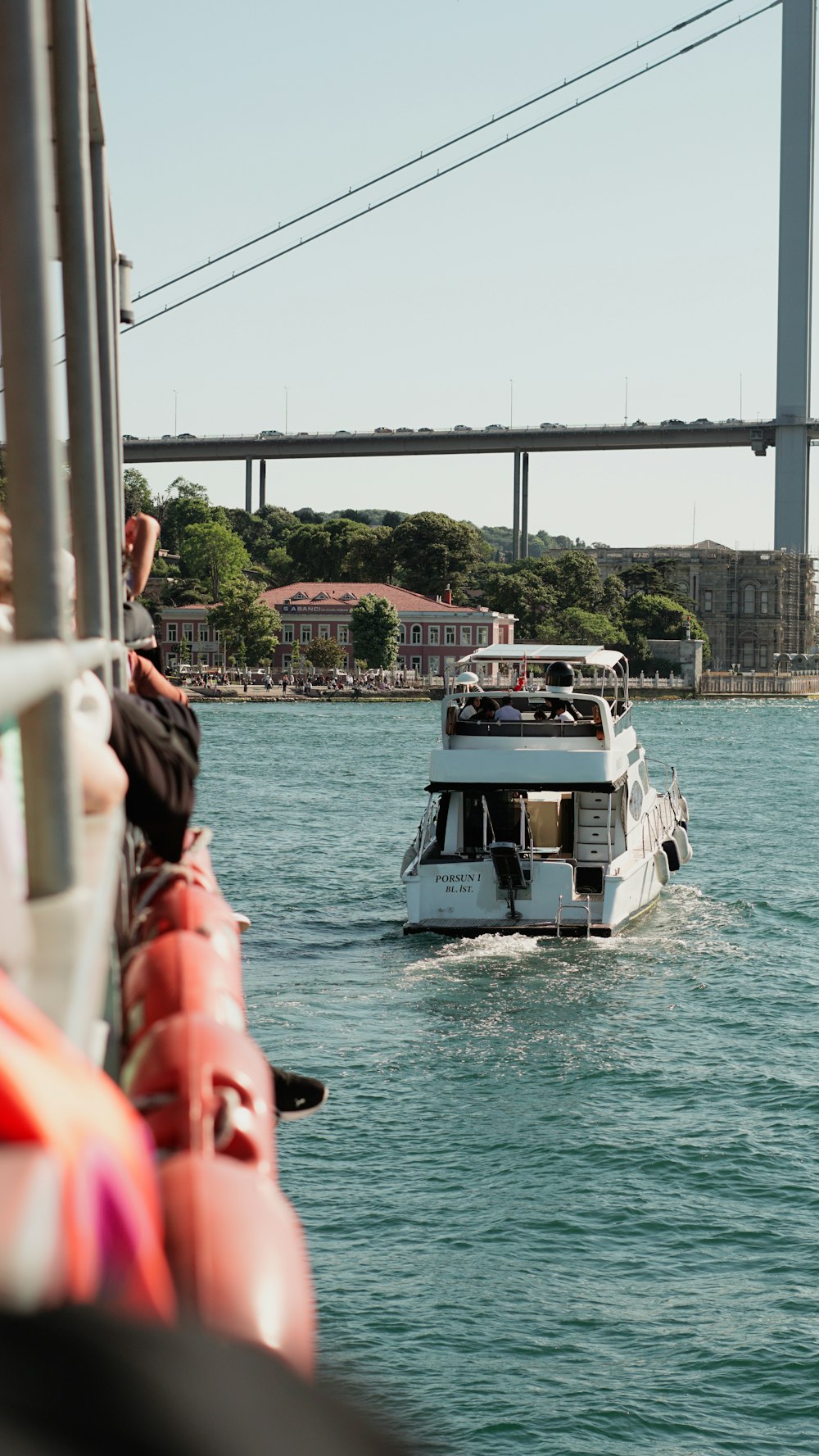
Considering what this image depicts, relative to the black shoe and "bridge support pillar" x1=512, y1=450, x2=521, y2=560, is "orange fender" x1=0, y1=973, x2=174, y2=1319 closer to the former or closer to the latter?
the black shoe

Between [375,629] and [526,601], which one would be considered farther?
[526,601]

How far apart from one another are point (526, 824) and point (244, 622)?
88.7 m

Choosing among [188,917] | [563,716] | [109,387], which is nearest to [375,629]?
[563,716]

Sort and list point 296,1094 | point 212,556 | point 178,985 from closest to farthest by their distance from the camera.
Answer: point 178,985, point 296,1094, point 212,556

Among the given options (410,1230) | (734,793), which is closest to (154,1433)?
(410,1230)

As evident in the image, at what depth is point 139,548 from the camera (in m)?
3.77

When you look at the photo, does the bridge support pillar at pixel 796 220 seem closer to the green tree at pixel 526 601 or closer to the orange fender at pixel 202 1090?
the green tree at pixel 526 601

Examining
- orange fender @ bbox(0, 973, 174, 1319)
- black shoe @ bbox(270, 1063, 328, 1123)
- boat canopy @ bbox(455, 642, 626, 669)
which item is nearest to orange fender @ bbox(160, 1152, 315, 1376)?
orange fender @ bbox(0, 973, 174, 1319)

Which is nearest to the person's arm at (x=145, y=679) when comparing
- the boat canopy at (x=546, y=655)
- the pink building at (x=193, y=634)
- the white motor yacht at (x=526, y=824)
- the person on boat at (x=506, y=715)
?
the white motor yacht at (x=526, y=824)

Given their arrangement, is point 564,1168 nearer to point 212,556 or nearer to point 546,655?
point 546,655

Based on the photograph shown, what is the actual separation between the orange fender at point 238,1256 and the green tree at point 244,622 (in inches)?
4157

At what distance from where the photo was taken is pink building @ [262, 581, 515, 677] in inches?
4419

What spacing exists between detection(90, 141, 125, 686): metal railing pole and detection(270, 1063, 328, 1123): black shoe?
106cm

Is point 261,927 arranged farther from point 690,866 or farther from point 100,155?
point 100,155
